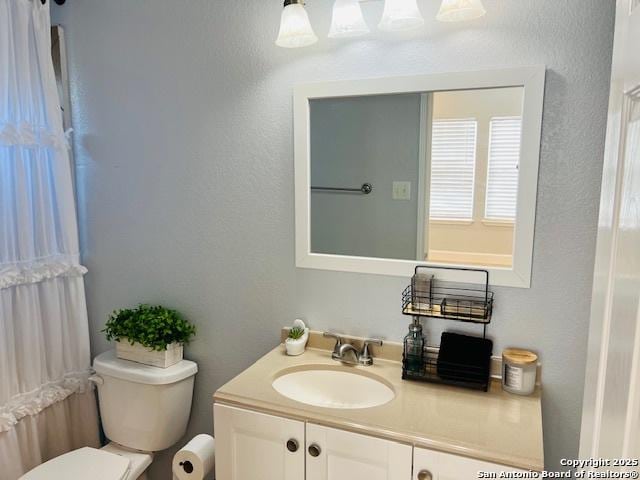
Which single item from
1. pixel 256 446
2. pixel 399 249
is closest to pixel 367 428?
pixel 256 446

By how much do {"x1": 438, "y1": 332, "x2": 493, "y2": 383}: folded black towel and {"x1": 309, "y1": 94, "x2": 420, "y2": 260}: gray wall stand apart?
313mm

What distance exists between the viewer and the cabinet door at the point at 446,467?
3.73 feet

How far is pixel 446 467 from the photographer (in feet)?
3.85

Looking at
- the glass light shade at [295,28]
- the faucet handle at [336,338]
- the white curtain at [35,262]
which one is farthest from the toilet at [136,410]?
the glass light shade at [295,28]

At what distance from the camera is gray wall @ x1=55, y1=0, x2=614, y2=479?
1.39 metres

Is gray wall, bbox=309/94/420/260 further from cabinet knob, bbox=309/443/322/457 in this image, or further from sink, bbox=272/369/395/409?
cabinet knob, bbox=309/443/322/457

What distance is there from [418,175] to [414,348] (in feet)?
1.94

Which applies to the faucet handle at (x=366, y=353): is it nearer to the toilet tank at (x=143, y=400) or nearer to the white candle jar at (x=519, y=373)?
the white candle jar at (x=519, y=373)

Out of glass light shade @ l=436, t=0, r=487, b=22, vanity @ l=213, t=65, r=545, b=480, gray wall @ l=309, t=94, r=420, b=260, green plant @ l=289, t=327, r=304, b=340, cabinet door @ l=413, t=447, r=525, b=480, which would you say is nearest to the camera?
cabinet door @ l=413, t=447, r=525, b=480

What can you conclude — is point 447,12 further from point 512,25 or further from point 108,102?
point 108,102

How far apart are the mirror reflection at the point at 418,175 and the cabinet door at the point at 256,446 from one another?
65cm

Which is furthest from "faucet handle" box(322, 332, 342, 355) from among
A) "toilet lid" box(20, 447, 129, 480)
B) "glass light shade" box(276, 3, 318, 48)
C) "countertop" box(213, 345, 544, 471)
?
"glass light shade" box(276, 3, 318, 48)

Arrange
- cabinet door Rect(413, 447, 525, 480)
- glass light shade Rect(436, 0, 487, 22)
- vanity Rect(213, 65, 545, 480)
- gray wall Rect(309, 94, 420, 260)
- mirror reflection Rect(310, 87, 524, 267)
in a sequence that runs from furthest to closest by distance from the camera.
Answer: gray wall Rect(309, 94, 420, 260) < mirror reflection Rect(310, 87, 524, 267) < glass light shade Rect(436, 0, 487, 22) < vanity Rect(213, 65, 545, 480) < cabinet door Rect(413, 447, 525, 480)

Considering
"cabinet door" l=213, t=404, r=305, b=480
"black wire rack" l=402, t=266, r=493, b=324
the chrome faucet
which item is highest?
"black wire rack" l=402, t=266, r=493, b=324
